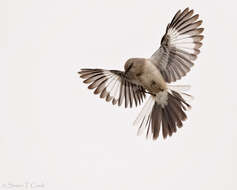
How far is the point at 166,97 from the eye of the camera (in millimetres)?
2615

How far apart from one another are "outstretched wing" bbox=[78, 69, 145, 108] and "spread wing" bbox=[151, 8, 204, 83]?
20cm

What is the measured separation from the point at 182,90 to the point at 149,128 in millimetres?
301

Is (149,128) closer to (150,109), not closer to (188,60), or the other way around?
(150,109)

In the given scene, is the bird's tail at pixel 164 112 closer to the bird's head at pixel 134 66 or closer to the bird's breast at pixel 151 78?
the bird's breast at pixel 151 78

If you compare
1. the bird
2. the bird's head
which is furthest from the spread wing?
the bird's head

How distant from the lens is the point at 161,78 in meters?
2.54

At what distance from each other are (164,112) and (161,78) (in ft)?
0.73

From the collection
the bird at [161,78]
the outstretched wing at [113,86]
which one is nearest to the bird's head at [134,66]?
the bird at [161,78]

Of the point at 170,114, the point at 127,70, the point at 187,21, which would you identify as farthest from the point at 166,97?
the point at 187,21

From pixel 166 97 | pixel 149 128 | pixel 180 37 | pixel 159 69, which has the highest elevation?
pixel 180 37

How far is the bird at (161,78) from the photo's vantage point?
8.22 ft

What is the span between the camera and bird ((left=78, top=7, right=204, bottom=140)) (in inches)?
98.7

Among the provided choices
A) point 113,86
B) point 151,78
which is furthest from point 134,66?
point 113,86

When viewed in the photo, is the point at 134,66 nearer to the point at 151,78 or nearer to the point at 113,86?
the point at 151,78
